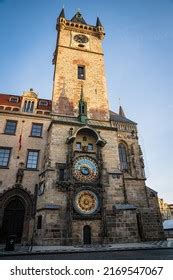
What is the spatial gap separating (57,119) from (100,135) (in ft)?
15.9

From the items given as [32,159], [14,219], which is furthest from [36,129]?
[14,219]

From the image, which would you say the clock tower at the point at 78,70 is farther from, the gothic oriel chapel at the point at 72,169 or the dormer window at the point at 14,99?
the dormer window at the point at 14,99

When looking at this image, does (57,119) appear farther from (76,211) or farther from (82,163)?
(76,211)

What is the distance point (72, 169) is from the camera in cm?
1752

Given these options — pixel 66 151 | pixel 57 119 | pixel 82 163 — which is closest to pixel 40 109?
pixel 57 119

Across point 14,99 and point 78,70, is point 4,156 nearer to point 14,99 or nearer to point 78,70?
point 14,99

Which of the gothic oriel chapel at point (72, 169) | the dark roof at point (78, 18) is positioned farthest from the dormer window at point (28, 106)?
the dark roof at point (78, 18)

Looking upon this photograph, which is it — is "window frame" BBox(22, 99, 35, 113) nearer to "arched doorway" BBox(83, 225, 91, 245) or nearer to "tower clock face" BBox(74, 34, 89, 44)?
"tower clock face" BBox(74, 34, 89, 44)

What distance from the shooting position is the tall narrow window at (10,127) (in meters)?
20.8

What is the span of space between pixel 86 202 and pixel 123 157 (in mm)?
8779

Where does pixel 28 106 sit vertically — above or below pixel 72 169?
Result: above

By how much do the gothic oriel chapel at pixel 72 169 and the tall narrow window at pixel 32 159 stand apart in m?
0.10

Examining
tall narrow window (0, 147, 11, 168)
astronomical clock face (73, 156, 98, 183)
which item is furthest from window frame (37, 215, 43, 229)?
tall narrow window (0, 147, 11, 168)
